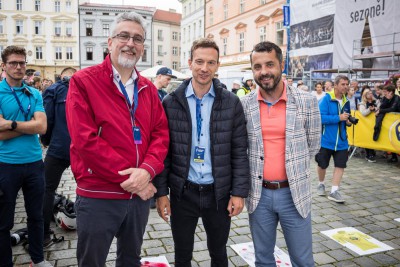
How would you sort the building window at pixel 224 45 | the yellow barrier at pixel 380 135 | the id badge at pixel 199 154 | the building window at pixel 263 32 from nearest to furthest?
the id badge at pixel 199 154 < the yellow barrier at pixel 380 135 < the building window at pixel 263 32 < the building window at pixel 224 45

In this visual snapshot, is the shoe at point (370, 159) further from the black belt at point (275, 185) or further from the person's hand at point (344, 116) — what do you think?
the black belt at point (275, 185)

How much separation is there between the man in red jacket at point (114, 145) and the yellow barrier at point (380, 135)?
7719 mm

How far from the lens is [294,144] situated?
2.53 m

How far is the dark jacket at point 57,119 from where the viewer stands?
3711mm

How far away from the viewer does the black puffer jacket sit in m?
2.52

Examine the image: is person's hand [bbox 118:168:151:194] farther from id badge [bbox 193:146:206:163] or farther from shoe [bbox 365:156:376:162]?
shoe [bbox 365:156:376:162]

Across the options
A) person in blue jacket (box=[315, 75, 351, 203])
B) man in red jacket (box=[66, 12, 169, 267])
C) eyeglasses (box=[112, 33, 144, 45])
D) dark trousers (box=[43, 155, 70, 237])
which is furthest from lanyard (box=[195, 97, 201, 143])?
person in blue jacket (box=[315, 75, 351, 203])

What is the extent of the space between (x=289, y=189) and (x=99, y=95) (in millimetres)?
1564

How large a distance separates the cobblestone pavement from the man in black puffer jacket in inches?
45.8

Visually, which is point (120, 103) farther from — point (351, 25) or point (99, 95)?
point (351, 25)

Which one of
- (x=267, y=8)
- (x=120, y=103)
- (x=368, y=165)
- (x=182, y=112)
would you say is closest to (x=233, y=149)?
(x=182, y=112)

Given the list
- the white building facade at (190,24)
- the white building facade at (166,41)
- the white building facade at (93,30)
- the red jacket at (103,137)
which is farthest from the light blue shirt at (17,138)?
the white building facade at (166,41)

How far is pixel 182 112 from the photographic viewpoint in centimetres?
256

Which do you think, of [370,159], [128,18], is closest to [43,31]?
[370,159]
